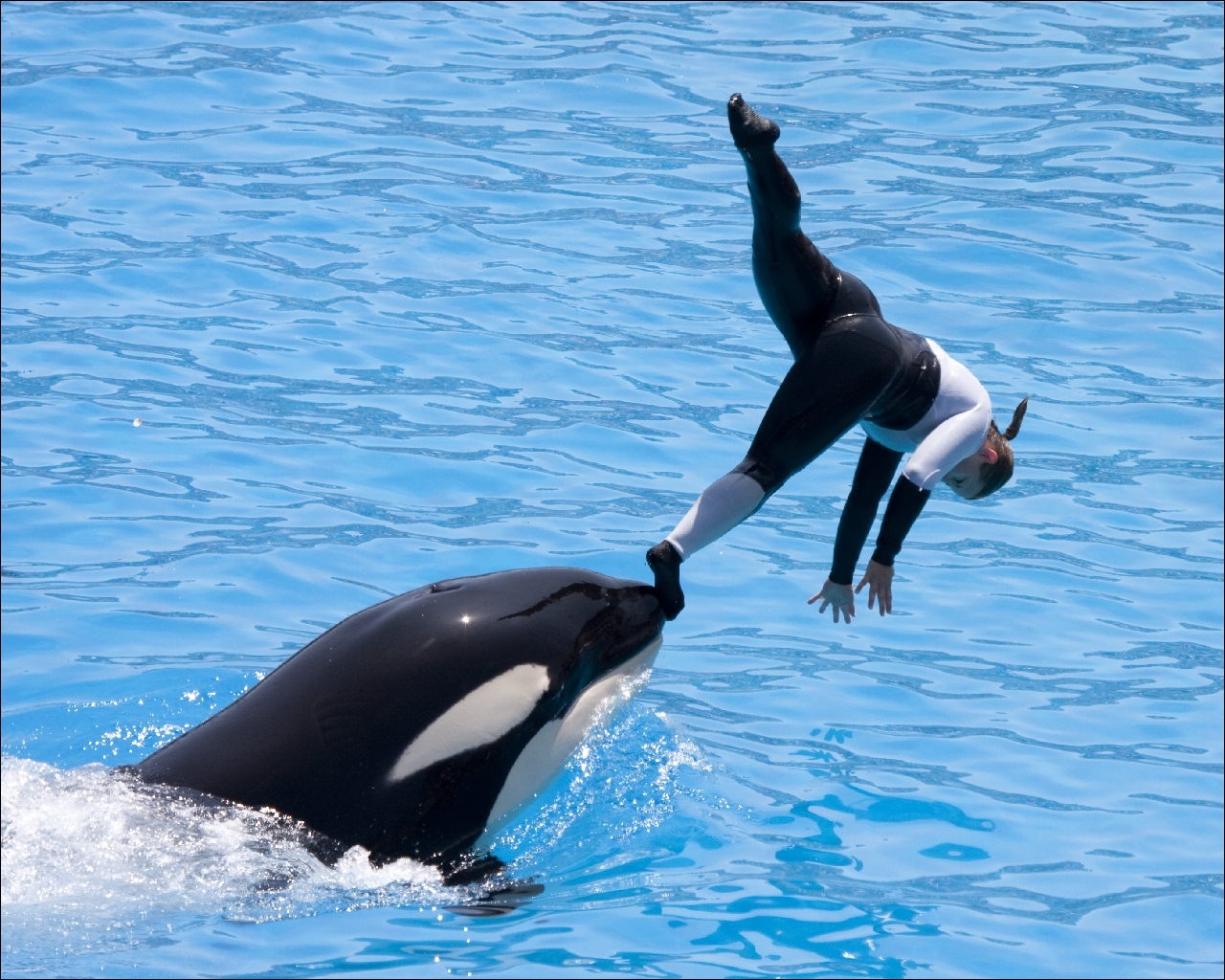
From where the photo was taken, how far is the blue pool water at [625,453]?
592 cm

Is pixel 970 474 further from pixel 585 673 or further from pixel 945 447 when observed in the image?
pixel 585 673

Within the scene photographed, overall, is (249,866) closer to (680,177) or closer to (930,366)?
(930,366)

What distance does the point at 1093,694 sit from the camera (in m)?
7.92

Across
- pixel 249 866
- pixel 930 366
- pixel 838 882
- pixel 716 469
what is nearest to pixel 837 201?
pixel 716 469

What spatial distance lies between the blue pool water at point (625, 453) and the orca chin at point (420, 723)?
175mm

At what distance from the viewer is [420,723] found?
18.3ft

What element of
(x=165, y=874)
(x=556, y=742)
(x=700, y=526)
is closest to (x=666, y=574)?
(x=700, y=526)

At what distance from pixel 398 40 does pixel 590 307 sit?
5.77m

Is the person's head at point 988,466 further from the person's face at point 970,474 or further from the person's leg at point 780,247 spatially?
the person's leg at point 780,247

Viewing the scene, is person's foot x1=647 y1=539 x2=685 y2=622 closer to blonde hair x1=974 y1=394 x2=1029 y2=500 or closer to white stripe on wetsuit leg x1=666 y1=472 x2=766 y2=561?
white stripe on wetsuit leg x1=666 y1=472 x2=766 y2=561

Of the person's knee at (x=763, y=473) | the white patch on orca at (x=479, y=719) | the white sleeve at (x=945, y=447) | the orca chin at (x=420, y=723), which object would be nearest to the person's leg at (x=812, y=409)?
the person's knee at (x=763, y=473)

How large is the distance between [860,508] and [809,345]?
85 cm

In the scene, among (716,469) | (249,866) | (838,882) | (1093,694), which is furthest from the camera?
(716,469)

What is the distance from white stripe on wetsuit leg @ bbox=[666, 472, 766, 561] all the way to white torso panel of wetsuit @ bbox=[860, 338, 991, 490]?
799 mm
